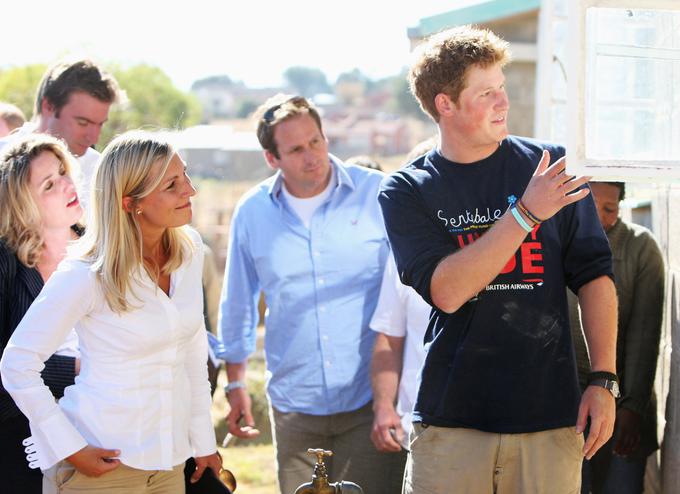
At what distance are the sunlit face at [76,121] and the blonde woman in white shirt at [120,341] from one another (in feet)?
5.71

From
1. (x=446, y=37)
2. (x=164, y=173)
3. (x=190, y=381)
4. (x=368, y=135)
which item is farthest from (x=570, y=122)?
(x=368, y=135)

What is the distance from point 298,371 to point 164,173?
154 centimetres

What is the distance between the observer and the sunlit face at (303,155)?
476cm

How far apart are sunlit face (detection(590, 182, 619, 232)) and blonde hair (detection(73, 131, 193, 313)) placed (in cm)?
191

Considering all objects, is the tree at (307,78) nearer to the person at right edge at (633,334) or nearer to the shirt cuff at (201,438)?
the person at right edge at (633,334)

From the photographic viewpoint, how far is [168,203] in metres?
3.46

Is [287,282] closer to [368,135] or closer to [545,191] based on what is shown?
[545,191]

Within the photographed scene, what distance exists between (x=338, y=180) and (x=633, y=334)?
1494 mm

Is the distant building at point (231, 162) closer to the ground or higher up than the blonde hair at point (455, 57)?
closer to the ground

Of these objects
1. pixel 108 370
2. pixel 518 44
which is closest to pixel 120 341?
pixel 108 370

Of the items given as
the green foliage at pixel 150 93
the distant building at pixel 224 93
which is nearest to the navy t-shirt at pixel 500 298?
the green foliage at pixel 150 93

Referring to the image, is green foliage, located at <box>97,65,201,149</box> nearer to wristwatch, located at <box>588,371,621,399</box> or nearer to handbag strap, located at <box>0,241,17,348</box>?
handbag strap, located at <box>0,241,17,348</box>

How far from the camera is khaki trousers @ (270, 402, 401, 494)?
4.52m

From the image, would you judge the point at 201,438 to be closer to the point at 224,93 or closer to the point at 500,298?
the point at 500,298
